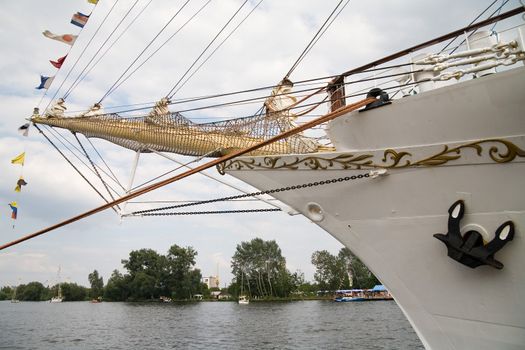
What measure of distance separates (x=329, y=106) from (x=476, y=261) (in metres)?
2.20

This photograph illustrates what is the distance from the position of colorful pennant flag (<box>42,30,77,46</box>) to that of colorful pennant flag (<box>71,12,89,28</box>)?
0.73 feet

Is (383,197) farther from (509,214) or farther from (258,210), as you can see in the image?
(258,210)

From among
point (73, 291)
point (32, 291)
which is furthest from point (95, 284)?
point (32, 291)

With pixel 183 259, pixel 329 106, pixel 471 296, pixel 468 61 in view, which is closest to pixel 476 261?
pixel 471 296

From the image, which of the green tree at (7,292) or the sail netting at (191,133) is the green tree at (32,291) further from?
the sail netting at (191,133)

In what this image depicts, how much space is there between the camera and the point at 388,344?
49.8 ft

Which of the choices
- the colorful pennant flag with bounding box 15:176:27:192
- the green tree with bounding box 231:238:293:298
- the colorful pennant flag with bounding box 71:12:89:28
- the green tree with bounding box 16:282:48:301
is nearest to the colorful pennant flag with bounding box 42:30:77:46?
the colorful pennant flag with bounding box 71:12:89:28

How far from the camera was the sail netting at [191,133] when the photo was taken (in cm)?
481

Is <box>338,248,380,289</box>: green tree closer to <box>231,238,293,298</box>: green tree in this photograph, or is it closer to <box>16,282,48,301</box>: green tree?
<box>231,238,293,298</box>: green tree

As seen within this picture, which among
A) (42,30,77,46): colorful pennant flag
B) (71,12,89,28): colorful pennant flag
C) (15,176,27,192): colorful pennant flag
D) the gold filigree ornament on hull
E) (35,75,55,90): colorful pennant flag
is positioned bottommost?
the gold filigree ornament on hull

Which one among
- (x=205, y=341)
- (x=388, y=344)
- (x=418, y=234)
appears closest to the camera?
(x=418, y=234)

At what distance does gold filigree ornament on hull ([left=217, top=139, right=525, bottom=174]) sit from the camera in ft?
9.98

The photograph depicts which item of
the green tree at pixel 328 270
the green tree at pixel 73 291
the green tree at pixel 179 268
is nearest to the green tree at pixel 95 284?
the green tree at pixel 73 291

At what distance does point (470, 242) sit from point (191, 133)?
3.68 metres
